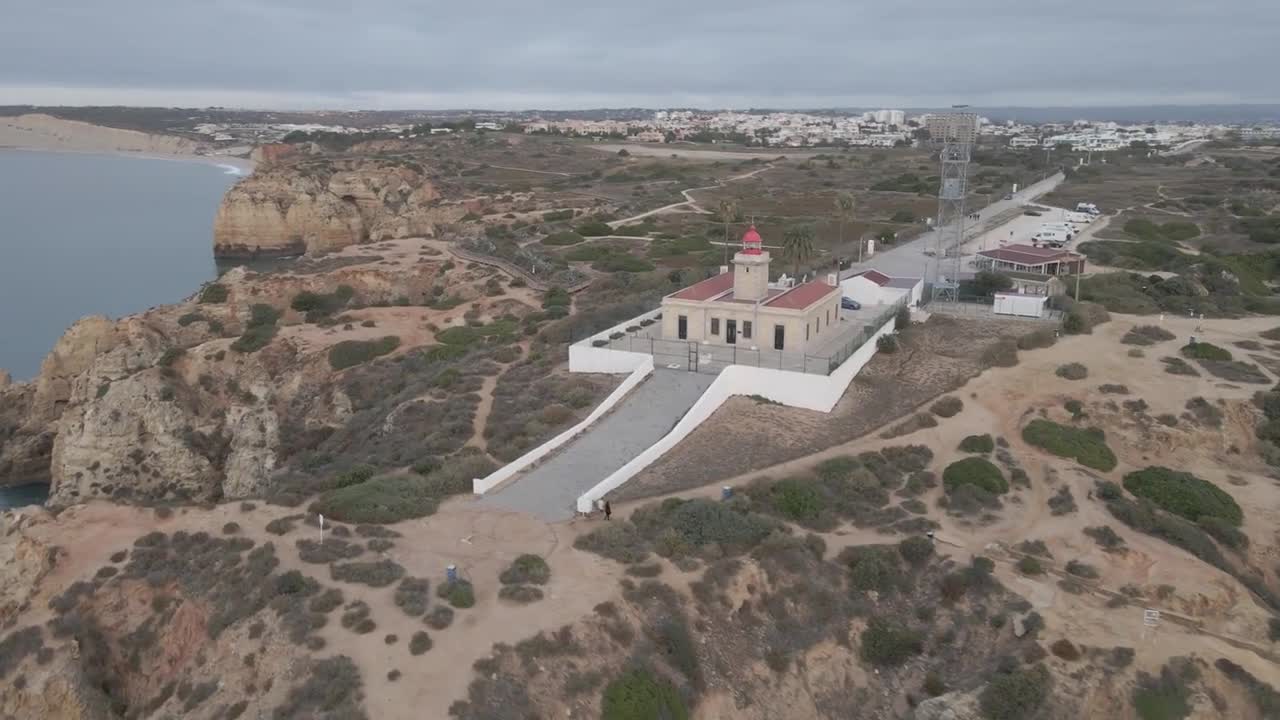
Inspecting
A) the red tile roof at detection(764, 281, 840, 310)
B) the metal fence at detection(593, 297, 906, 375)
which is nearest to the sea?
the metal fence at detection(593, 297, 906, 375)

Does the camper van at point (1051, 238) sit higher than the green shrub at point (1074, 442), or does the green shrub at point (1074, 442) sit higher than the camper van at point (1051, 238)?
the camper van at point (1051, 238)

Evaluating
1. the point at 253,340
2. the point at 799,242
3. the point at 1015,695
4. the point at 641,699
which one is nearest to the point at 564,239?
the point at 799,242

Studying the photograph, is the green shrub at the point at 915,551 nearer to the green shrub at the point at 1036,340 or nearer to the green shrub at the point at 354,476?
the green shrub at the point at 354,476

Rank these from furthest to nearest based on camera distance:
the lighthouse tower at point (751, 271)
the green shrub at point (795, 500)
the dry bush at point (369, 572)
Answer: the lighthouse tower at point (751, 271), the green shrub at point (795, 500), the dry bush at point (369, 572)

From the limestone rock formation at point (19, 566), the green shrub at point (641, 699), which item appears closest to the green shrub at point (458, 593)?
the green shrub at point (641, 699)

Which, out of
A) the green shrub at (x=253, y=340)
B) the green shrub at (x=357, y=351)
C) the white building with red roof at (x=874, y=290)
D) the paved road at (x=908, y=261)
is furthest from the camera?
the paved road at (x=908, y=261)

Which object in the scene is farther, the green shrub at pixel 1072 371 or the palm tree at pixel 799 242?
the palm tree at pixel 799 242

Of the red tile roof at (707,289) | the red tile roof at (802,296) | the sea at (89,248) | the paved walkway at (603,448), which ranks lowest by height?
the sea at (89,248)

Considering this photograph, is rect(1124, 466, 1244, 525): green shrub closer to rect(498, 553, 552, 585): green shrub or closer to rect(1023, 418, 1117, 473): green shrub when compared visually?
rect(1023, 418, 1117, 473): green shrub
